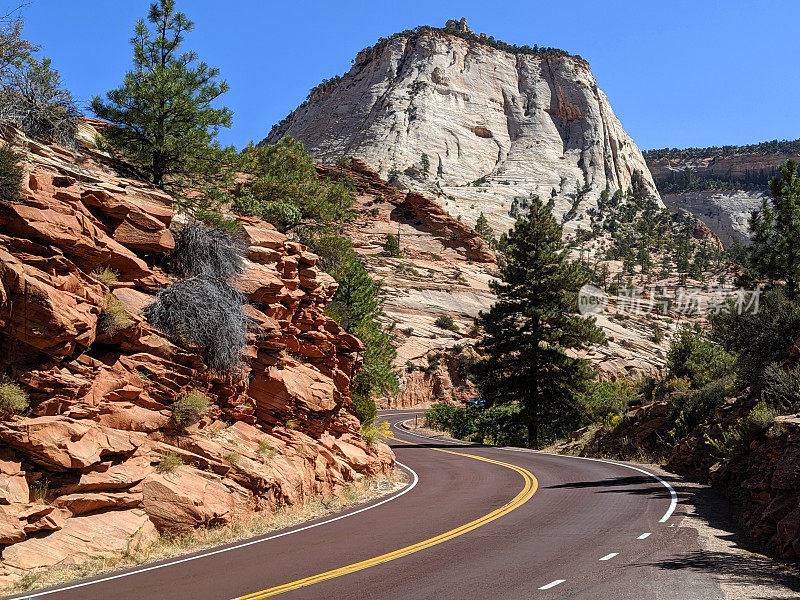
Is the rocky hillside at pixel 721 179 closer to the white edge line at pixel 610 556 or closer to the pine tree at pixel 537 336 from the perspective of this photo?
the pine tree at pixel 537 336

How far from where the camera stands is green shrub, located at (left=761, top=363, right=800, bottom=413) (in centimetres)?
1410

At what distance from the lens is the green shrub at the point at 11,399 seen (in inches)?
369

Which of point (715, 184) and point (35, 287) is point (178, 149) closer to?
point (35, 287)

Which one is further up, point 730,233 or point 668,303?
point 730,233

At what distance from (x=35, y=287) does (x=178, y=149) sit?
9219mm

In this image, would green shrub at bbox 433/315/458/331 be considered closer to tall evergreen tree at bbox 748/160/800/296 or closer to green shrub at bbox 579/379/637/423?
green shrub at bbox 579/379/637/423

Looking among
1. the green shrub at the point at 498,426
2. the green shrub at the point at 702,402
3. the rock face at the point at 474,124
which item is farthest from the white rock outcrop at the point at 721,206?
the green shrub at the point at 702,402

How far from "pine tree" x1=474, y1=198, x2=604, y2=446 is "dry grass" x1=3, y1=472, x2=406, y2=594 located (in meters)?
17.6

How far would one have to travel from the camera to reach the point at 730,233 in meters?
162

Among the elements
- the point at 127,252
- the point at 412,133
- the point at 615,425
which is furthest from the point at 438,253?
the point at 127,252

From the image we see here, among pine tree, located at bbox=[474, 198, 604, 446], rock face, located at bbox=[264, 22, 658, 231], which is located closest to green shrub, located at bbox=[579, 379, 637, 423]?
pine tree, located at bbox=[474, 198, 604, 446]

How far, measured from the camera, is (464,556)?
972cm

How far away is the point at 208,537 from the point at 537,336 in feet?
79.9

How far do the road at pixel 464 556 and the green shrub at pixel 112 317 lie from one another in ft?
14.5
